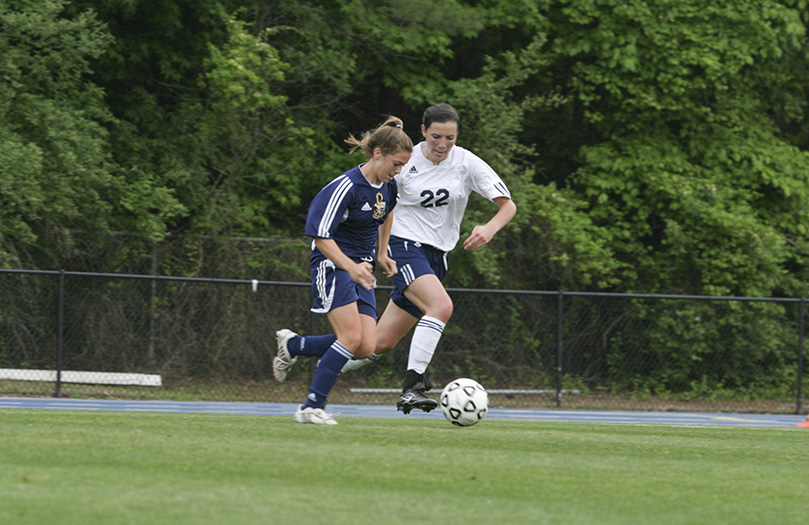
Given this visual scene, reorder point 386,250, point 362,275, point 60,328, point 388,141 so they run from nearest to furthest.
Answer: point 362,275
point 388,141
point 386,250
point 60,328

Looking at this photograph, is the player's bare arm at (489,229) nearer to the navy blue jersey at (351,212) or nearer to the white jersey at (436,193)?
the white jersey at (436,193)

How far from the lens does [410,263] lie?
7.34m

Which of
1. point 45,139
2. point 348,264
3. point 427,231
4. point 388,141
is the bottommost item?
point 348,264

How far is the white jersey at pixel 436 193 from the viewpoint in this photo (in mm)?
7457

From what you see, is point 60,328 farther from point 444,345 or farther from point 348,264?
point 348,264

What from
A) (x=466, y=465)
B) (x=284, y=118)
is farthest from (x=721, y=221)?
(x=466, y=465)

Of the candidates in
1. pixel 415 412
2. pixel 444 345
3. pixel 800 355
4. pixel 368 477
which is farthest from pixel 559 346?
pixel 368 477

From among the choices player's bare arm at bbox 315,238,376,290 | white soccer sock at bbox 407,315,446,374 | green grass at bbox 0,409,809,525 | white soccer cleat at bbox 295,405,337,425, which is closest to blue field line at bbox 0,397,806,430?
white soccer sock at bbox 407,315,446,374

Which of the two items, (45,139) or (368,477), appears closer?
(368,477)

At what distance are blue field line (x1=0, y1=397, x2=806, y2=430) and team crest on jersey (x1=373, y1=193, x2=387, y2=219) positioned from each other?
4.61 metres

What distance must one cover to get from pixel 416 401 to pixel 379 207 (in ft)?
4.68

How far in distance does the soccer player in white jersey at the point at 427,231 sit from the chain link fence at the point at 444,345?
5.73 meters

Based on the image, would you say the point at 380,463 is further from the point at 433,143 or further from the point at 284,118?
the point at 284,118

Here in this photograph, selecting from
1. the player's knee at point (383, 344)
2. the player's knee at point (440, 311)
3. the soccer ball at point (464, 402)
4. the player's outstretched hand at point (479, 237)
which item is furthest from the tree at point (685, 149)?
the soccer ball at point (464, 402)
